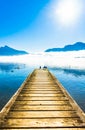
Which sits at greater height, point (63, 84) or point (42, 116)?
point (42, 116)

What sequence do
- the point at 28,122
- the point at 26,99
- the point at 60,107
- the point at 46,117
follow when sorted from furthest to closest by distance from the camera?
1. the point at 26,99
2. the point at 60,107
3. the point at 46,117
4. the point at 28,122

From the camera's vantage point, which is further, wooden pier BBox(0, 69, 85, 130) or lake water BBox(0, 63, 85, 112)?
lake water BBox(0, 63, 85, 112)

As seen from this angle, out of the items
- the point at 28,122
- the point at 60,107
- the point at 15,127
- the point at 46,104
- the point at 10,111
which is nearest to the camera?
the point at 15,127

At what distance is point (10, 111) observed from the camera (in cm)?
935

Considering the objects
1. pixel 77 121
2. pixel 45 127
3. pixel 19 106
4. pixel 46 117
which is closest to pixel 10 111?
pixel 19 106

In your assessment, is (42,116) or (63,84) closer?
(42,116)

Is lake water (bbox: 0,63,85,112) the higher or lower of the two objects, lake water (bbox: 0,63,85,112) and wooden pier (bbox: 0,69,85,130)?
the lower

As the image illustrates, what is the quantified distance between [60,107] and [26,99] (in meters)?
2.58

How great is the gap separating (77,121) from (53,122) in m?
0.91

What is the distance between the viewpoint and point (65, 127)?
24.7ft

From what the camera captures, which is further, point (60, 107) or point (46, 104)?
point (46, 104)

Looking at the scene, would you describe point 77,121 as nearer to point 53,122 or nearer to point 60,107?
point 53,122

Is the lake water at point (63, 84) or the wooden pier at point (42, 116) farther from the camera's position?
the lake water at point (63, 84)

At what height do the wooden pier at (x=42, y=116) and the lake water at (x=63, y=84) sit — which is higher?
the wooden pier at (x=42, y=116)
